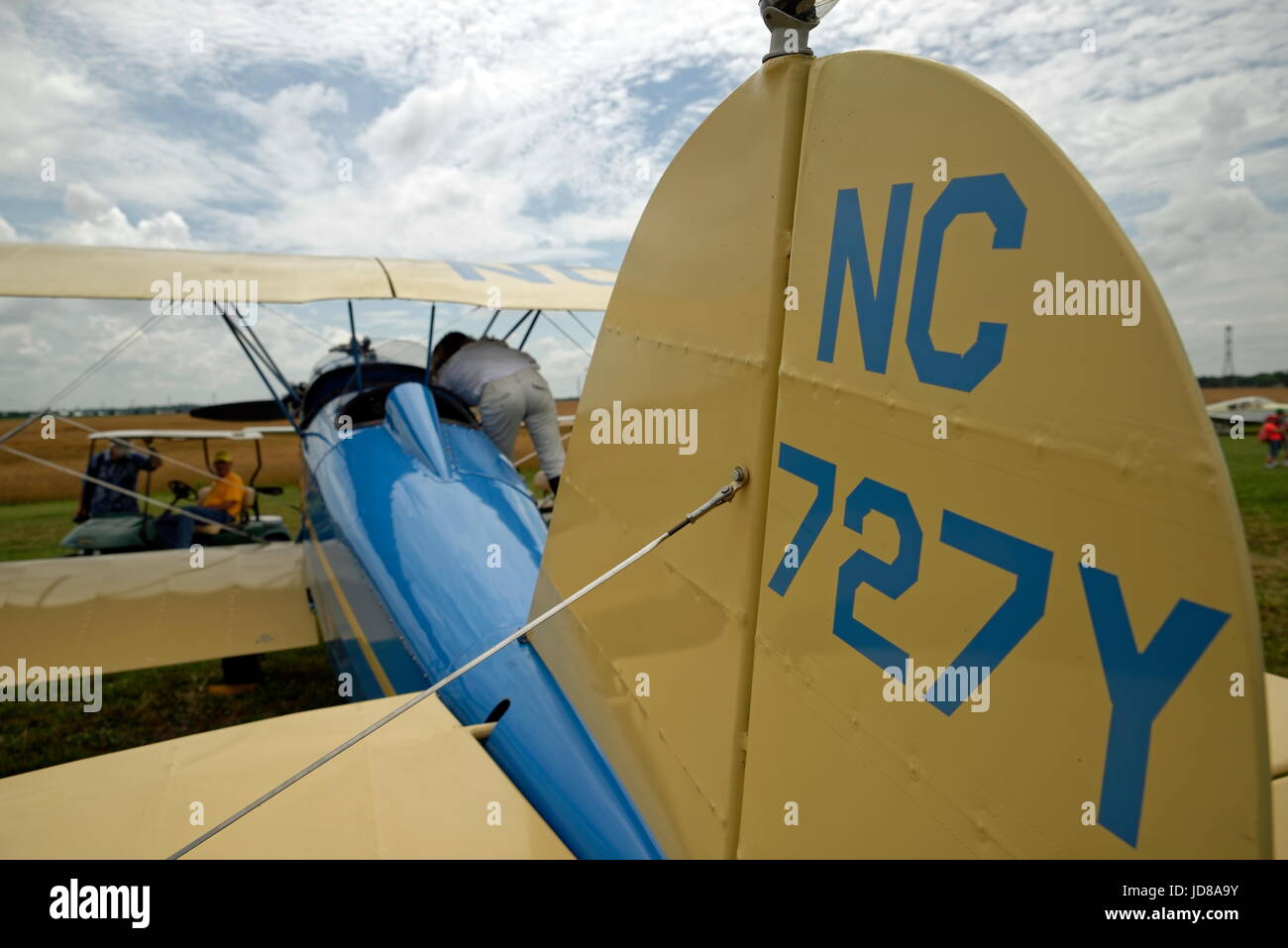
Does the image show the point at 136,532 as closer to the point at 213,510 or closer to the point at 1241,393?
the point at 213,510

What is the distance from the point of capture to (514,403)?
6367 millimetres

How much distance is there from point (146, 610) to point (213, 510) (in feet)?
11.2

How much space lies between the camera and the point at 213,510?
352 inches

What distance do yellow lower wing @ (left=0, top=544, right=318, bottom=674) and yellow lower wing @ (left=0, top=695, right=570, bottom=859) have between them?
3997mm

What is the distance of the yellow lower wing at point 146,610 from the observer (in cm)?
540

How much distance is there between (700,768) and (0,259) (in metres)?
6.73

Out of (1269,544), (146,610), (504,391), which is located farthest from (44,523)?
(1269,544)

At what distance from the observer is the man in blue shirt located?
952cm

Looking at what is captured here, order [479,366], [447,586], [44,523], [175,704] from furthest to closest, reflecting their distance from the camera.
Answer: [44,523] < [175,704] < [479,366] < [447,586]

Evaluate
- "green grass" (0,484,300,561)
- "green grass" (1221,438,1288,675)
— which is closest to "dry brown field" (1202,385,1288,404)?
"green grass" (1221,438,1288,675)
